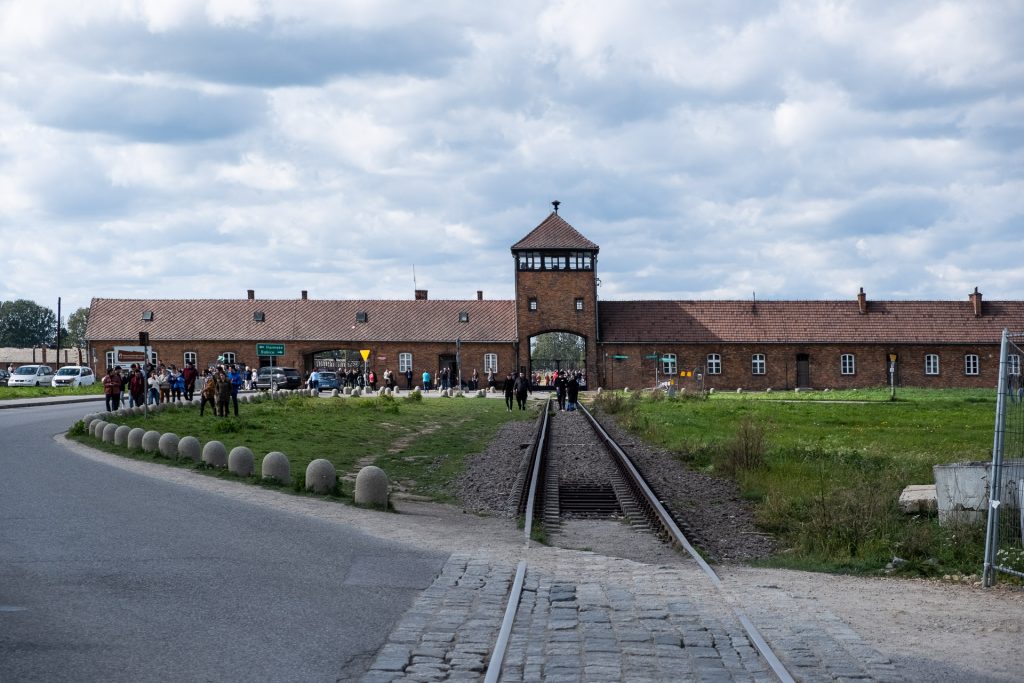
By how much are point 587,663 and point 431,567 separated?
11.7 feet

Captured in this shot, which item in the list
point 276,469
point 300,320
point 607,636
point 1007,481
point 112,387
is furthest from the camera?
point 300,320

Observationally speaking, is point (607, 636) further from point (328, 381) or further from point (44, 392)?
point (328, 381)

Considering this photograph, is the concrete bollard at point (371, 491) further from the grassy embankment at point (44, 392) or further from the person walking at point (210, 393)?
the grassy embankment at point (44, 392)

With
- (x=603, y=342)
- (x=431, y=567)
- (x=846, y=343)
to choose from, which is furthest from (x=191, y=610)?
(x=846, y=343)

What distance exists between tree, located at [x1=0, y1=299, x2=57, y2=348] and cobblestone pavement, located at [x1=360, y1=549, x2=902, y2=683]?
15502cm

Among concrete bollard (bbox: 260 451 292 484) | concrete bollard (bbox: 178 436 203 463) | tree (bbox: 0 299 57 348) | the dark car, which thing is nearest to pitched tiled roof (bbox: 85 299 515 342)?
the dark car

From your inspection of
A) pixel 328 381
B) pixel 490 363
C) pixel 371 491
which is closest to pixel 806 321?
pixel 490 363

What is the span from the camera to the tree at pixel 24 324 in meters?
149

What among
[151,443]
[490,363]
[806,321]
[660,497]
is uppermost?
[806,321]

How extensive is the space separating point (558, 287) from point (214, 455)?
47.6 meters

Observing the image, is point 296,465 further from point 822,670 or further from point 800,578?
point 822,670

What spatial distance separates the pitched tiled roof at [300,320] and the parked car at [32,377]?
14.7 feet

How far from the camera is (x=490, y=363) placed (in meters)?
67.8

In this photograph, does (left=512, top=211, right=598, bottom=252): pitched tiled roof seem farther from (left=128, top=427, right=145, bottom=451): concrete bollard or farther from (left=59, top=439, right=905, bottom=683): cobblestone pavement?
(left=59, top=439, right=905, bottom=683): cobblestone pavement
